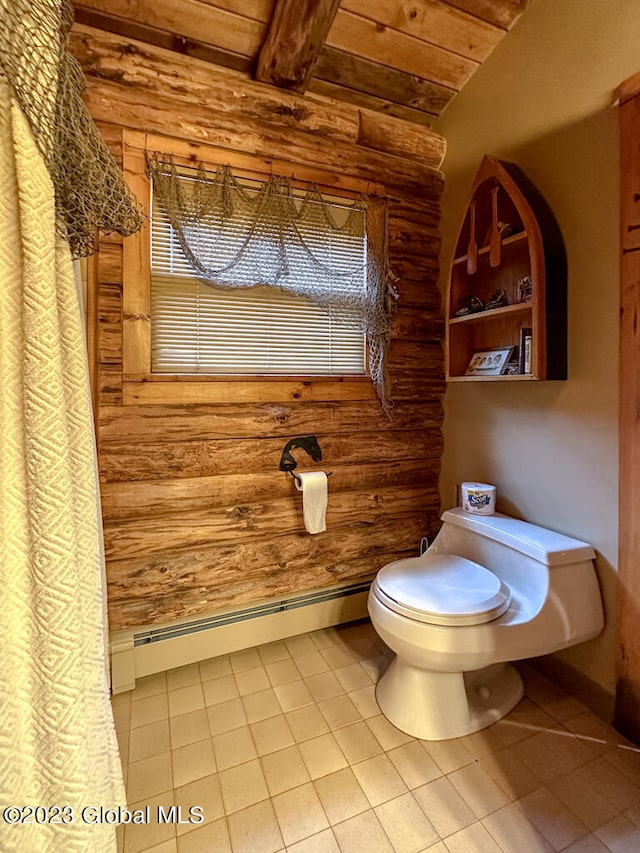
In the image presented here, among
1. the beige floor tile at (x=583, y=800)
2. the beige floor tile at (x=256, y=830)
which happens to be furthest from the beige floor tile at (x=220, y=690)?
the beige floor tile at (x=583, y=800)

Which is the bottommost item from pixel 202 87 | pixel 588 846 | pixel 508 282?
pixel 588 846

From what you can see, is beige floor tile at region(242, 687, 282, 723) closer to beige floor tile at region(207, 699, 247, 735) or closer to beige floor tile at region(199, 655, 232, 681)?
beige floor tile at region(207, 699, 247, 735)

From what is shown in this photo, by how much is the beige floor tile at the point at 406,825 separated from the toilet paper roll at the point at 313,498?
0.98m

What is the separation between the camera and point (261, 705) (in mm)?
1597

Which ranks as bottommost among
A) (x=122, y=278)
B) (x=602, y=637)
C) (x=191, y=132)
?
(x=602, y=637)

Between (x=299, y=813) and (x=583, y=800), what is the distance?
2.76 feet

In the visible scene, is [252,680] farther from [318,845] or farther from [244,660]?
[318,845]

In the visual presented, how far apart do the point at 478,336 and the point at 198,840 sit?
2148mm

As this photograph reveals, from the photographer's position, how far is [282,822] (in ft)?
3.79

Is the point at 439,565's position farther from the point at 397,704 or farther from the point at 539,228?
the point at 539,228

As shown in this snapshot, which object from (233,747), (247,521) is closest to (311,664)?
(233,747)

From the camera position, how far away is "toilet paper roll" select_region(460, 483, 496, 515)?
185cm

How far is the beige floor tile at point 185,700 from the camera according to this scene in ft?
5.19

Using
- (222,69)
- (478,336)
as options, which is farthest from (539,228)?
(222,69)
